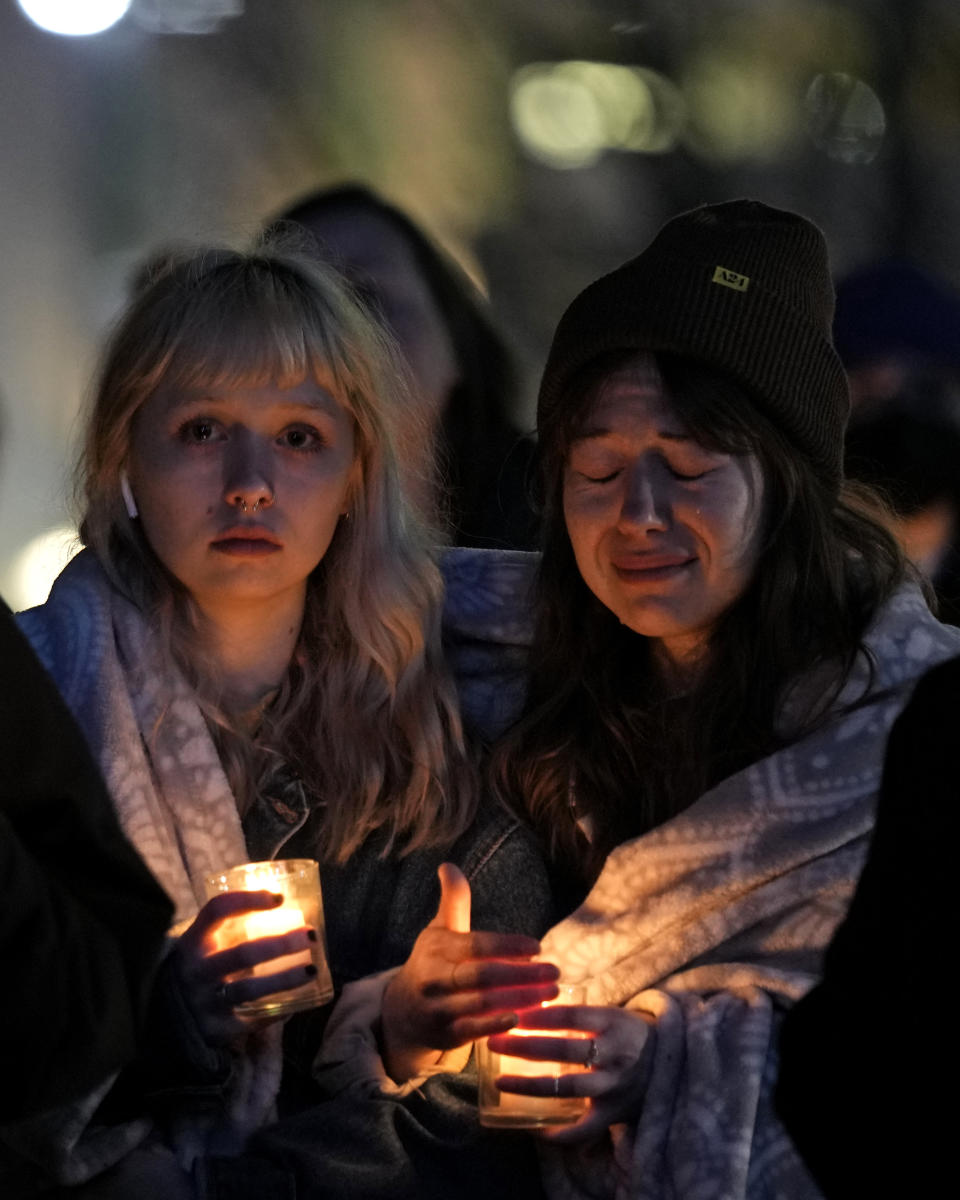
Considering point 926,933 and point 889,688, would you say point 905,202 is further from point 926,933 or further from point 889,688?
point 926,933

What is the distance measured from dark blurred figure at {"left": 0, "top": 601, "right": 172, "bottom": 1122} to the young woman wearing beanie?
0.65m

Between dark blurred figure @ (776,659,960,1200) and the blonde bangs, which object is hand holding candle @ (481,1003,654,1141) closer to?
dark blurred figure @ (776,659,960,1200)

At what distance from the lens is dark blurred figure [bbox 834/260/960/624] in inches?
140

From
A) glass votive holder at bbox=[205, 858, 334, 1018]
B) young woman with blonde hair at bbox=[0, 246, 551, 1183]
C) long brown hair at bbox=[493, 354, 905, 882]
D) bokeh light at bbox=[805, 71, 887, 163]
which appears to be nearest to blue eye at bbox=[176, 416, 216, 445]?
young woman with blonde hair at bbox=[0, 246, 551, 1183]

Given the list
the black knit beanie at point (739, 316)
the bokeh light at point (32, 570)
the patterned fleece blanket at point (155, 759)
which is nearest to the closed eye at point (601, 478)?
the black knit beanie at point (739, 316)

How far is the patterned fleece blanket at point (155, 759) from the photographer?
2.52m

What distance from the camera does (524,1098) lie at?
2305mm

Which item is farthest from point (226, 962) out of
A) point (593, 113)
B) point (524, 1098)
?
point (593, 113)

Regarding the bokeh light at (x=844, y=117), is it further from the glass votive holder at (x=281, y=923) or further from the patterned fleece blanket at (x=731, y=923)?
the glass votive holder at (x=281, y=923)

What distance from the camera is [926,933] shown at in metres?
1.35

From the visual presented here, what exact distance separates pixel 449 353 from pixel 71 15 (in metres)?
2.42

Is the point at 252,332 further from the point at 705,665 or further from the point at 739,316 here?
the point at 705,665

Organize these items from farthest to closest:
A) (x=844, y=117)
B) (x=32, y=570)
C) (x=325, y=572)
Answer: (x=844, y=117) → (x=32, y=570) → (x=325, y=572)

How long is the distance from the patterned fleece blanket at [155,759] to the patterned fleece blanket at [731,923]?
45 cm
